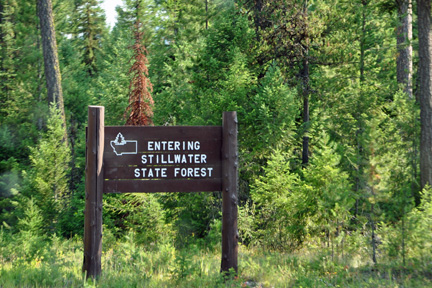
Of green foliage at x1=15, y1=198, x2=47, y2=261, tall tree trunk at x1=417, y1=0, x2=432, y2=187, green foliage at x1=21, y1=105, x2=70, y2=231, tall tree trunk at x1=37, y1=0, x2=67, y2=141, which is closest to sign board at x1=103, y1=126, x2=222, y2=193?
green foliage at x1=15, y1=198, x2=47, y2=261

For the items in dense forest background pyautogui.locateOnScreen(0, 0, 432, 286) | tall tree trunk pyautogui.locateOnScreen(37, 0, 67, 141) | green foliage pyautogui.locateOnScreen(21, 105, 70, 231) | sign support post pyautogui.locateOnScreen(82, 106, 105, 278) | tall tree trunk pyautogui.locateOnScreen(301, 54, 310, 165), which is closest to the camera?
sign support post pyautogui.locateOnScreen(82, 106, 105, 278)

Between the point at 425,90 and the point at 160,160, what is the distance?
755 cm

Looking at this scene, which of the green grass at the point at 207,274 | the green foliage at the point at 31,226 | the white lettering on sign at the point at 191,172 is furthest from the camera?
the green foliage at the point at 31,226

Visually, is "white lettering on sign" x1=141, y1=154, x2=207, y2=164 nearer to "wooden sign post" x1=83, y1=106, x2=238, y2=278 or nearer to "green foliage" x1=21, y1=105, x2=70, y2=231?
"wooden sign post" x1=83, y1=106, x2=238, y2=278

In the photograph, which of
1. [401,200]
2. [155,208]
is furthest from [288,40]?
[401,200]

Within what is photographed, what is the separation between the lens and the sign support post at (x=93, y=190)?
697 cm

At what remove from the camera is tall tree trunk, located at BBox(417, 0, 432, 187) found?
10.6 m

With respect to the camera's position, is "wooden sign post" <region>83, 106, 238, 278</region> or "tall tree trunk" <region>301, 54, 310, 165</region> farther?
"tall tree trunk" <region>301, 54, 310, 165</region>

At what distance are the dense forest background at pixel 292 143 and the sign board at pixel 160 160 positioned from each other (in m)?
1.35

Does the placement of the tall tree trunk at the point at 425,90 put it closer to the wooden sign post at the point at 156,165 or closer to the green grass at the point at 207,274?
the green grass at the point at 207,274

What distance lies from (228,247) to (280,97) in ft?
21.6

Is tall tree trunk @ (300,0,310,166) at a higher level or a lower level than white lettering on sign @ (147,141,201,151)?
higher

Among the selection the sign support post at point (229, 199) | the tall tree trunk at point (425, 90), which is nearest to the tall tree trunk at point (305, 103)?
the tall tree trunk at point (425, 90)

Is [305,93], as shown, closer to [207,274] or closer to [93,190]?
[207,274]
